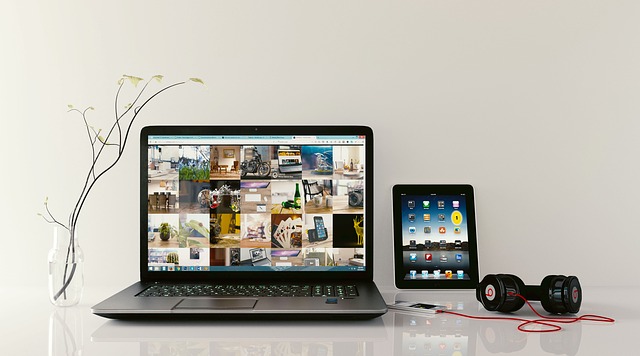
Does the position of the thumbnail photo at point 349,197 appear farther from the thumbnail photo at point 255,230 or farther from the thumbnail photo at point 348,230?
the thumbnail photo at point 255,230

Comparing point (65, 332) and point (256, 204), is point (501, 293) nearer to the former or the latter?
point (256, 204)

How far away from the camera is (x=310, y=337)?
41.1 inches

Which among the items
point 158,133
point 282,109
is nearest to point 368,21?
point 282,109

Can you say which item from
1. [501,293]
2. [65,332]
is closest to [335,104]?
[501,293]

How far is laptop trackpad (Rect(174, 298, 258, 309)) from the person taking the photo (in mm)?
1141

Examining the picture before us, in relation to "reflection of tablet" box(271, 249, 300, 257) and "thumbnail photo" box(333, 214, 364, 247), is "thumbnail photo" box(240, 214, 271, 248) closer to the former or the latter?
"reflection of tablet" box(271, 249, 300, 257)

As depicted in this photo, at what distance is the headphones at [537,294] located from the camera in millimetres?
1209

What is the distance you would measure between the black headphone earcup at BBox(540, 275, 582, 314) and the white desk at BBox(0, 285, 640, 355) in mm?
52

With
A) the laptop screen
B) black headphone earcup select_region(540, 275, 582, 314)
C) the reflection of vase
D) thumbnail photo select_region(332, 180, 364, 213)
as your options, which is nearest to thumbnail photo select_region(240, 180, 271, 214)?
the laptop screen

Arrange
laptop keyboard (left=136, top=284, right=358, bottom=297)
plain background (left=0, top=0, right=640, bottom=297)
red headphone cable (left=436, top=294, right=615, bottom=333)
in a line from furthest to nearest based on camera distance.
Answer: plain background (left=0, top=0, right=640, bottom=297)
laptop keyboard (left=136, top=284, right=358, bottom=297)
red headphone cable (left=436, top=294, right=615, bottom=333)

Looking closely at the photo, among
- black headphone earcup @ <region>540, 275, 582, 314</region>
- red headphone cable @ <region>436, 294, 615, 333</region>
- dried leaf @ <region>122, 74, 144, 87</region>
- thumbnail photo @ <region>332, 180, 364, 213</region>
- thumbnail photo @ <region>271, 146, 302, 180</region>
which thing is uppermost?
dried leaf @ <region>122, 74, 144, 87</region>

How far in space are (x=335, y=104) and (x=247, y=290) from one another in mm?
517

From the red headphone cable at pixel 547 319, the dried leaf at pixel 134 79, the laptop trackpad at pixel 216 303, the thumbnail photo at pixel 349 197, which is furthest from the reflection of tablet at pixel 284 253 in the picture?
the dried leaf at pixel 134 79

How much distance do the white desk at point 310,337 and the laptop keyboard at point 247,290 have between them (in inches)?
4.2
